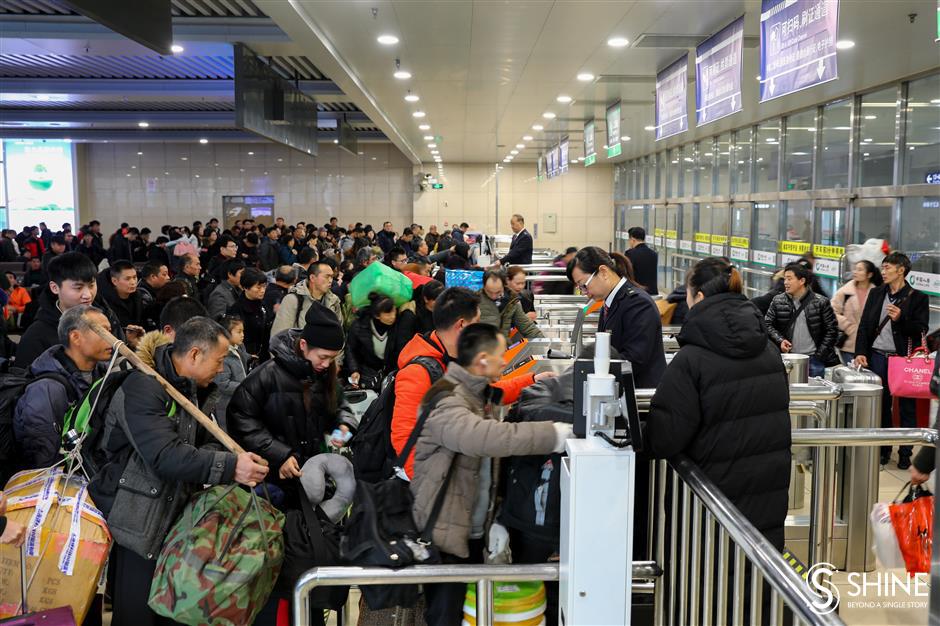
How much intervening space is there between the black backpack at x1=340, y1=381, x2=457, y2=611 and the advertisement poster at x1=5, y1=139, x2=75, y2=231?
28518 mm

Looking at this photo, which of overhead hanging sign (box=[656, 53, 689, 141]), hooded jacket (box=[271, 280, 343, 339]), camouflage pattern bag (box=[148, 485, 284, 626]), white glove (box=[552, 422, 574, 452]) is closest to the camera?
white glove (box=[552, 422, 574, 452])

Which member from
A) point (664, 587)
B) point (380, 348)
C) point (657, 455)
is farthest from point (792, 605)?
point (380, 348)

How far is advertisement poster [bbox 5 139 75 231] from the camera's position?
26922 millimetres

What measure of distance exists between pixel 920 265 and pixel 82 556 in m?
9.58

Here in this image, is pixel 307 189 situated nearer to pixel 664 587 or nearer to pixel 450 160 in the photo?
pixel 450 160

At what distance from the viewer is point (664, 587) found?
298 cm

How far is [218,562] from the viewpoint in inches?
110

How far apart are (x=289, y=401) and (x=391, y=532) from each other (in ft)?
3.39

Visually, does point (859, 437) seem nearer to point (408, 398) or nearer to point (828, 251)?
point (408, 398)

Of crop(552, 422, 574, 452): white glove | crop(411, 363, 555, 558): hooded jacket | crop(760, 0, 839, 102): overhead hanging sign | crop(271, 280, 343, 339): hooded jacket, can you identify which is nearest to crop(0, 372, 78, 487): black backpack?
crop(411, 363, 555, 558): hooded jacket

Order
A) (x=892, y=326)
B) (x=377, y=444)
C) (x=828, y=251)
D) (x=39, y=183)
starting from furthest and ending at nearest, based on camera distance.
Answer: (x=39, y=183), (x=828, y=251), (x=892, y=326), (x=377, y=444)

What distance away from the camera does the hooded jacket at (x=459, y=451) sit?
2.47 meters

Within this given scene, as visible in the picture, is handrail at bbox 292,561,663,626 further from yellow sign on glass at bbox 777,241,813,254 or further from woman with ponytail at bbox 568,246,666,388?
yellow sign on glass at bbox 777,241,813,254

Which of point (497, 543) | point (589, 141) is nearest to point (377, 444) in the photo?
point (497, 543)
